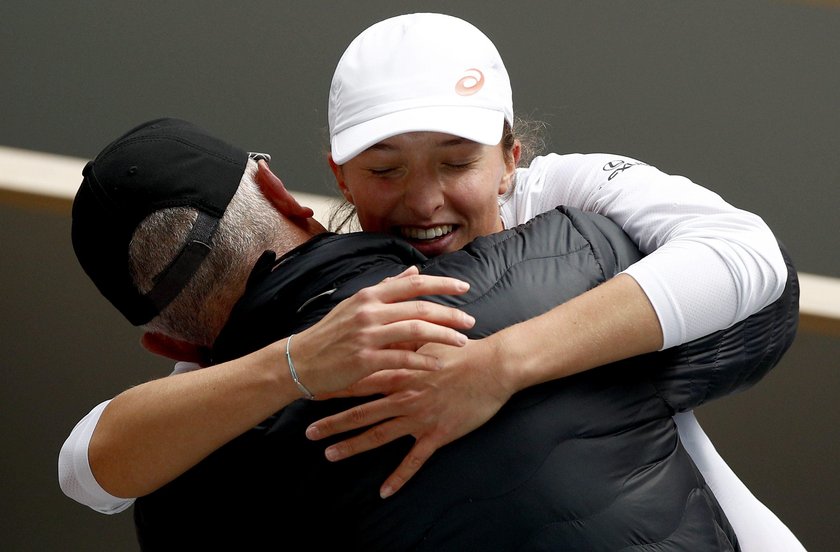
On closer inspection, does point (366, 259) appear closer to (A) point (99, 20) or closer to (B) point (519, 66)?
(B) point (519, 66)

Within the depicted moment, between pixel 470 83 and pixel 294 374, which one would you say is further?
pixel 470 83

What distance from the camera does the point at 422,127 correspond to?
5.60 ft

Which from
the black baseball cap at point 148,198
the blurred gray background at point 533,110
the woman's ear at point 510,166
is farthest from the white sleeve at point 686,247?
the blurred gray background at point 533,110

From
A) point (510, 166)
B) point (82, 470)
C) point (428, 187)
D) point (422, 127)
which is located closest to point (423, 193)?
point (428, 187)

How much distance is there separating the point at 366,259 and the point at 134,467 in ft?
1.32

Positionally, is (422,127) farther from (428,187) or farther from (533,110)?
(533,110)

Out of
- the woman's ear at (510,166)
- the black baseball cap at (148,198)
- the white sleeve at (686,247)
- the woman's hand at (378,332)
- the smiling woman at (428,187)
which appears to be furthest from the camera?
the woman's ear at (510,166)

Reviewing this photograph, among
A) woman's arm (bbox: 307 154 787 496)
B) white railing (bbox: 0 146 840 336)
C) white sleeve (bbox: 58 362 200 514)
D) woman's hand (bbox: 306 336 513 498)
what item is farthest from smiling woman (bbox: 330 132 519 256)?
white railing (bbox: 0 146 840 336)

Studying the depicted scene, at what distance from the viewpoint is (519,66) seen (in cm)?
290

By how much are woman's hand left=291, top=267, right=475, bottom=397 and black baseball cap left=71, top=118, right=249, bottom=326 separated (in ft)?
0.92

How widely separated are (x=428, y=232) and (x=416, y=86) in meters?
0.24

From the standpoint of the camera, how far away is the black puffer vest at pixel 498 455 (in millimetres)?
1487

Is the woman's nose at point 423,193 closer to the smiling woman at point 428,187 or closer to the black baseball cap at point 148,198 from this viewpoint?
the smiling woman at point 428,187

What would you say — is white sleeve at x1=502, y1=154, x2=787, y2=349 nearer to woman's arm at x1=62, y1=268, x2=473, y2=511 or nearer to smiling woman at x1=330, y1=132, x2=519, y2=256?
smiling woman at x1=330, y1=132, x2=519, y2=256
